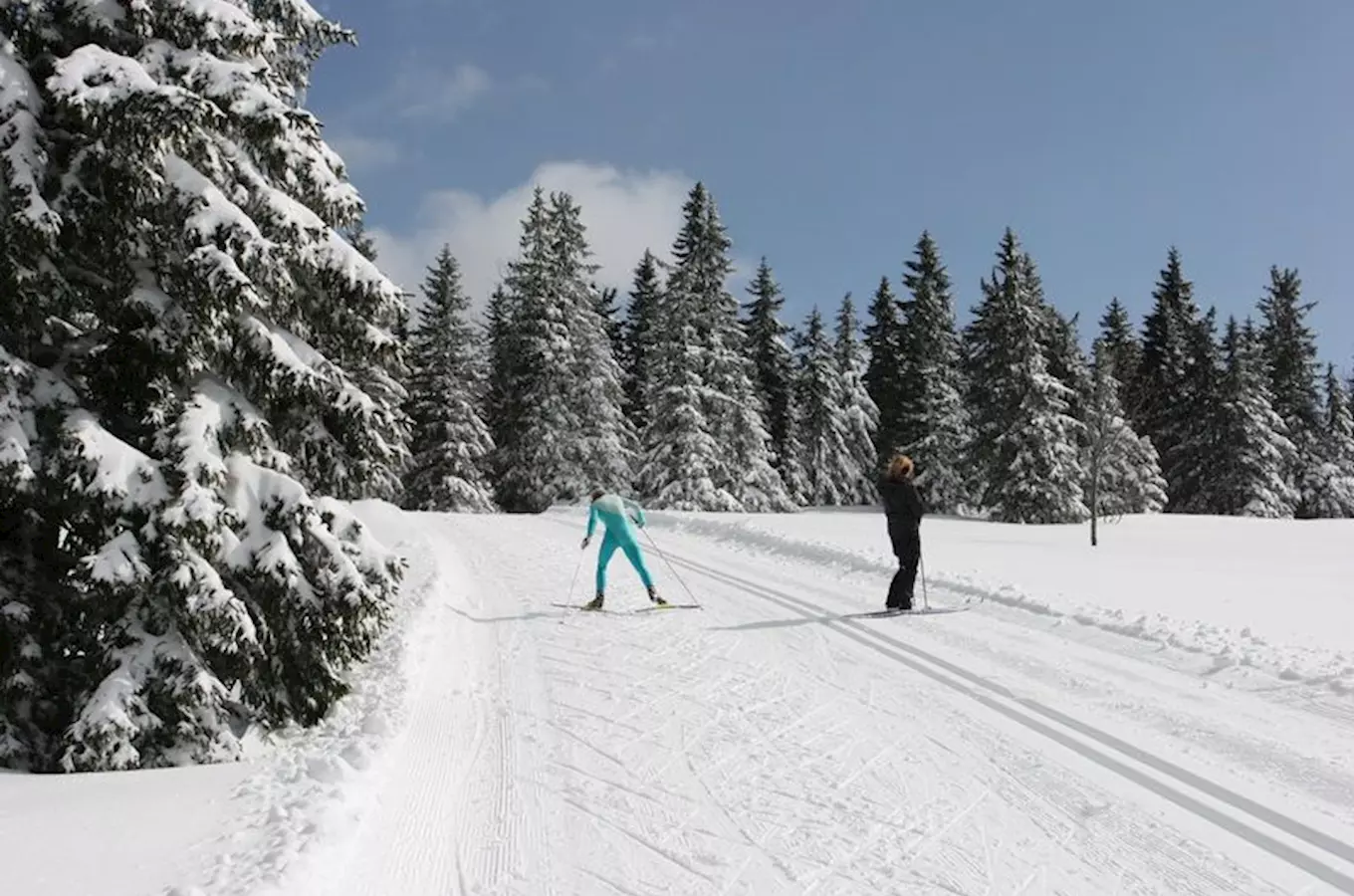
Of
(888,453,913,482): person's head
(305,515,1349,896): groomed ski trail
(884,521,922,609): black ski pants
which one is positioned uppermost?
(888,453,913,482): person's head

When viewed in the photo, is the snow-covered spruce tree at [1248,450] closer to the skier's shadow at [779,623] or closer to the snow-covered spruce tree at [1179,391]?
the snow-covered spruce tree at [1179,391]

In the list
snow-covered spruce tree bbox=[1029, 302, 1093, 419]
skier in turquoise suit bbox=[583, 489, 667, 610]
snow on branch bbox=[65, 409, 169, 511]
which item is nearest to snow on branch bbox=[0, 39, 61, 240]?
snow on branch bbox=[65, 409, 169, 511]

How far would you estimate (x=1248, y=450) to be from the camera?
4528 centimetres

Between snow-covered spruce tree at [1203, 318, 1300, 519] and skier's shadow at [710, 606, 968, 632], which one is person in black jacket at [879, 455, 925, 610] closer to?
skier's shadow at [710, 606, 968, 632]

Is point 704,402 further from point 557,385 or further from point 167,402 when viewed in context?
point 167,402

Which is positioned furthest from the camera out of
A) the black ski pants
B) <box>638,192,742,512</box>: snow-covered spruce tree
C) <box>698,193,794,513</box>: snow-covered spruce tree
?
<box>698,193,794,513</box>: snow-covered spruce tree

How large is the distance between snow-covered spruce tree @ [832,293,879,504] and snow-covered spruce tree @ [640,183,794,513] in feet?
43.7

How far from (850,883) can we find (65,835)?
3.87 metres

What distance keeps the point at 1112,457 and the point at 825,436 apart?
1578 cm

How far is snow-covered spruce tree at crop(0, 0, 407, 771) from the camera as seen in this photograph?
20.2 ft

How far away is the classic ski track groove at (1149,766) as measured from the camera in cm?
438

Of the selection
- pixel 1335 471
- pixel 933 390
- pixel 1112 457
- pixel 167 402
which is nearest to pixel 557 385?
pixel 933 390

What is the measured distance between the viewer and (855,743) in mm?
6082

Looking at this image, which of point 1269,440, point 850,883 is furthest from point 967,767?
point 1269,440
